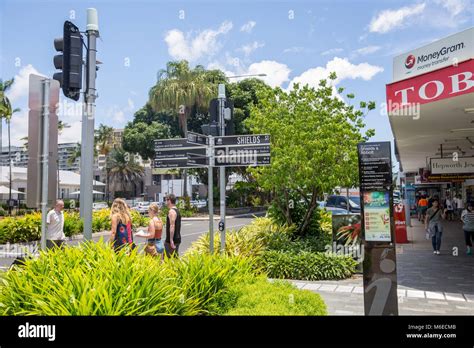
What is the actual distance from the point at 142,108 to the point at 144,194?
31588 mm

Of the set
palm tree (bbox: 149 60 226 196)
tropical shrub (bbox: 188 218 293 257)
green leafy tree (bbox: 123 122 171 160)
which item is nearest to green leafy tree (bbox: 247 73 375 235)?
tropical shrub (bbox: 188 218 293 257)

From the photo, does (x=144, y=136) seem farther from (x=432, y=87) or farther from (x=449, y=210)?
(x=432, y=87)

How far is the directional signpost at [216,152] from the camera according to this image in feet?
25.4

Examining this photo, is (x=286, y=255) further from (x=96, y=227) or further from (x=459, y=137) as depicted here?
(x=96, y=227)

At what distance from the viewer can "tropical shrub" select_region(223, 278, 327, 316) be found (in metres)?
4.53

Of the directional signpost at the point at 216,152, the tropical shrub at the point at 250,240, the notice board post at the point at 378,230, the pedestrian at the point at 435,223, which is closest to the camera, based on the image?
the notice board post at the point at 378,230

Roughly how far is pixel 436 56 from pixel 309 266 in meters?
4.79

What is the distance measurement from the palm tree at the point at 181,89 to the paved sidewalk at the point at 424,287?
24.2 meters

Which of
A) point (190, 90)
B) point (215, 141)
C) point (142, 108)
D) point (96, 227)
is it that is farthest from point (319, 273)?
point (142, 108)

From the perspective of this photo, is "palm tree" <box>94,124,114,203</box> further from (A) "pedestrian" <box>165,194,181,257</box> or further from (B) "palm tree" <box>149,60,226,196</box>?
(A) "pedestrian" <box>165,194,181,257</box>

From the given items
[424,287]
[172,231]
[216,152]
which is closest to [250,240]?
[172,231]

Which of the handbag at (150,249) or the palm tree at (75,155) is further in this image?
the palm tree at (75,155)

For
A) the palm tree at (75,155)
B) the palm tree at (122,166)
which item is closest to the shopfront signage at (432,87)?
the palm tree at (122,166)

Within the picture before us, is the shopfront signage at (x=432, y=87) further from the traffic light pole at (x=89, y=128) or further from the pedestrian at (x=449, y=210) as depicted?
the pedestrian at (x=449, y=210)
